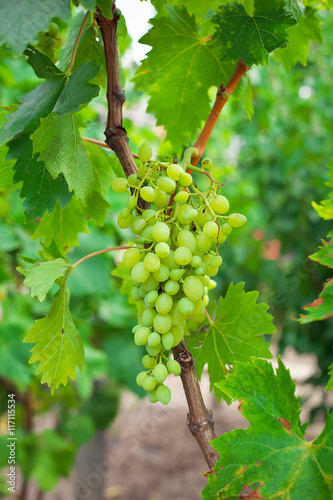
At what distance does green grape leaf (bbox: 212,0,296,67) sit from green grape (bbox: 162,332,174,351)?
0.89 ft

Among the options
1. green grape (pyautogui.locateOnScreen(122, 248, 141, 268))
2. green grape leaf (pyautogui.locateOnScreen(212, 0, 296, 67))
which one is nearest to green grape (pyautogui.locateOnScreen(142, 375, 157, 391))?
green grape (pyautogui.locateOnScreen(122, 248, 141, 268))

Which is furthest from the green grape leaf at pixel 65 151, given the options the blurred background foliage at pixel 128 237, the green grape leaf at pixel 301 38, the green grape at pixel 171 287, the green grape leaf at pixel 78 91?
the green grape leaf at pixel 301 38

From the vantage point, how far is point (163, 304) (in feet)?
1.40

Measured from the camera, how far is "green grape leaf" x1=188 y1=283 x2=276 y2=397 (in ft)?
1.70

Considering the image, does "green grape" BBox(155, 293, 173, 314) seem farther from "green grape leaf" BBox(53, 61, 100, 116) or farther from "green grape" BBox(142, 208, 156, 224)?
"green grape leaf" BBox(53, 61, 100, 116)

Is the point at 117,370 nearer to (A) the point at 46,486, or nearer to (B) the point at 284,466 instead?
(A) the point at 46,486

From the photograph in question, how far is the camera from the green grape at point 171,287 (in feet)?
1.41

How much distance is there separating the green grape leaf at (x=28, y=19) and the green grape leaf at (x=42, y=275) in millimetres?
199

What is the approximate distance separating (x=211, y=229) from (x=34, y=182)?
7.7 inches

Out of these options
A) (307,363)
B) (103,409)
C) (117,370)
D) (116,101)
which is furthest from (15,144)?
(307,363)

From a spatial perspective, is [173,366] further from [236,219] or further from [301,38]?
[301,38]

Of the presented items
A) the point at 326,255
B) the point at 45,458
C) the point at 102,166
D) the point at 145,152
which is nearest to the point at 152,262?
the point at 145,152

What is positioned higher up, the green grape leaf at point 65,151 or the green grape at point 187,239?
the green grape leaf at point 65,151

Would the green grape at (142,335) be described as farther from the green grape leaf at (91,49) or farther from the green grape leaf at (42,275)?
the green grape leaf at (91,49)
